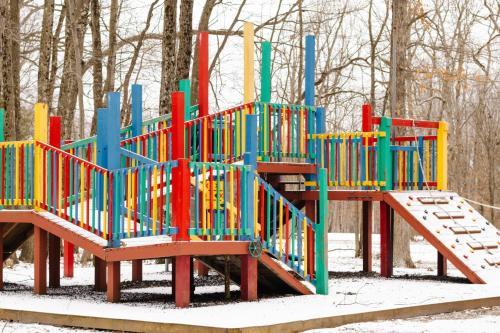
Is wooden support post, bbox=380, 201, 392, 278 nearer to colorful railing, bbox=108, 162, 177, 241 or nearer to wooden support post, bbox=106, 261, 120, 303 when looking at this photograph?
colorful railing, bbox=108, 162, 177, 241

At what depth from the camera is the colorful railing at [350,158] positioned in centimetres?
1752

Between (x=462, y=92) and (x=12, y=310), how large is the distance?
152 feet

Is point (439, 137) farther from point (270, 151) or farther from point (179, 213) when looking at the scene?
point (179, 213)

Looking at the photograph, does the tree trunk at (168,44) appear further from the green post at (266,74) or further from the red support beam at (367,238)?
the red support beam at (367,238)

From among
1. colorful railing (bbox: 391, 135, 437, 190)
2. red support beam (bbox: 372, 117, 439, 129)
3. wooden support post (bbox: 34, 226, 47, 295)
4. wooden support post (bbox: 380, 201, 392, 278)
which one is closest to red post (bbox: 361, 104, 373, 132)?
red support beam (bbox: 372, 117, 439, 129)

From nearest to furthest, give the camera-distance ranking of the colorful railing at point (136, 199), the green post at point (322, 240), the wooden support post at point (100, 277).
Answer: the colorful railing at point (136, 199) < the green post at point (322, 240) < the wooden support post at point (100, 277)

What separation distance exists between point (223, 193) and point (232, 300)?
1594mm

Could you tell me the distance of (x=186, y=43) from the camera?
23359 mm

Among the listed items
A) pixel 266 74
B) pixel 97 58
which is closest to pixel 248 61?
pixel 266 74

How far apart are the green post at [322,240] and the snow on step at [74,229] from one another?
3.03 metres

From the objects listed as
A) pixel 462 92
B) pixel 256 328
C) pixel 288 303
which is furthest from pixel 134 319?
pixel 462 92

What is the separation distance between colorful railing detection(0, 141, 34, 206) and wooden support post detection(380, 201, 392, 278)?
6.62 meters

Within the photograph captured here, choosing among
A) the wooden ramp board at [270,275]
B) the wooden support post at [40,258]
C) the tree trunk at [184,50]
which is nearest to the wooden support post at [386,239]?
the wooden ramp board at [270,275]

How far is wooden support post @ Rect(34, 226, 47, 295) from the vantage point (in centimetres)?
1433
